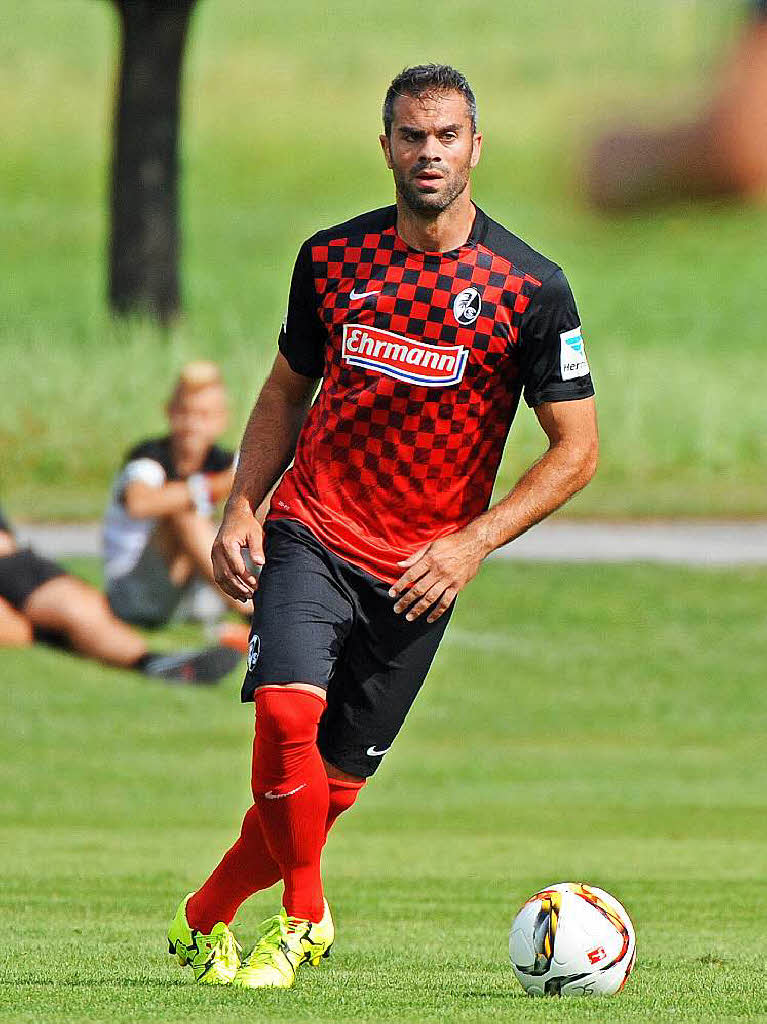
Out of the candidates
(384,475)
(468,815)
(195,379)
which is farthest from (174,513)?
(384,475)

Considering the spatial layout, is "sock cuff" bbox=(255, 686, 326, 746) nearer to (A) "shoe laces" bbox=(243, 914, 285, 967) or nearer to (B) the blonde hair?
(A) "shoe laces" bbox=(243, 914, 285, 967)

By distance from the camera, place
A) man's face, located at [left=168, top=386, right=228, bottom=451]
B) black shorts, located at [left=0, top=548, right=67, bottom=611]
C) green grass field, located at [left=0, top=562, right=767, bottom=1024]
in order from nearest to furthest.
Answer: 1. green grass field, located at [left=0, top=562, right=767, bottom=1024]
2. black shorts, located at [left=0, top=548, right=67, bottom=611]
3. man's face, located at [left=168, top=386, right=228, bottom=451]

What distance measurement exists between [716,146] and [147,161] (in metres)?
16.7

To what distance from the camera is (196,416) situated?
42.8 ft

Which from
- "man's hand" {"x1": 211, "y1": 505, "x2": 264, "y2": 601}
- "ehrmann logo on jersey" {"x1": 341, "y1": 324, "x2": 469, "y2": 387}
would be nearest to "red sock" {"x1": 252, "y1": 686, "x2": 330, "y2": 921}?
"man's hand" {"x1": 211, "y1": 505, "x2": 264, "y2": 601}

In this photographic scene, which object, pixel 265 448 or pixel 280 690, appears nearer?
pixel 280 690

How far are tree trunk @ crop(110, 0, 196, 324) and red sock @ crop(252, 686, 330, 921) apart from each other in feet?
61.6

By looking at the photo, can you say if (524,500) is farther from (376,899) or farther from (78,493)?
(78,493)

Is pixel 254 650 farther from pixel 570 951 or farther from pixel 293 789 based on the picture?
pixel 570 951

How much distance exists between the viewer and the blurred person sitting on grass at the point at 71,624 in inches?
508

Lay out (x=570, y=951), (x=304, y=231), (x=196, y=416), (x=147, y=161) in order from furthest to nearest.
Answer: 1. (x=304, y=231)
2. (x=147, y=161)
3. (x=196, y=416)
4. (x=570, y=951)

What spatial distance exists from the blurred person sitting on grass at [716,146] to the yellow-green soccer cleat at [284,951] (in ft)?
9.53

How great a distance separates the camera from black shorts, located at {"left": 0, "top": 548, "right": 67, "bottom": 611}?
12.8 meters

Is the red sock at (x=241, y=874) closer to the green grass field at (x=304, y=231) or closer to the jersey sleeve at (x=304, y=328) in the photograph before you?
the jersey sleeve at (x=304, y=328)
